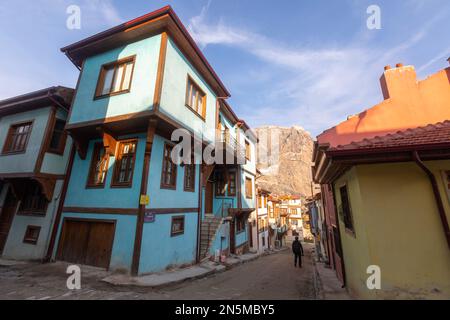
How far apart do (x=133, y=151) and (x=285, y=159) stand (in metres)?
92.7

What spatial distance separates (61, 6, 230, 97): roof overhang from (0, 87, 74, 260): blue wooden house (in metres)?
2.22

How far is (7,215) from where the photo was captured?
10203mm

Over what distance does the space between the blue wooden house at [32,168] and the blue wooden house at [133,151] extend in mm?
721

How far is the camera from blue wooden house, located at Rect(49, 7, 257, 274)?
767 cm

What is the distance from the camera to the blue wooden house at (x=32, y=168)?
8.94 meters

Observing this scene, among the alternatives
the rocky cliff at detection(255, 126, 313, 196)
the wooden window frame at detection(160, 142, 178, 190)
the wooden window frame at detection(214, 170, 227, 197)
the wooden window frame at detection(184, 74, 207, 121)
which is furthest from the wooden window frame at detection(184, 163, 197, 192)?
the rocky cliff at detection(255, 126, 313, 196)

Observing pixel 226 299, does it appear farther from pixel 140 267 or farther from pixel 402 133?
pixel 402 133

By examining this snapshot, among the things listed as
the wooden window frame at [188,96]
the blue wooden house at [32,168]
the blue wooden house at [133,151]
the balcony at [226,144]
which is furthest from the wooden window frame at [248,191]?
the blue wooden house at [32,168]

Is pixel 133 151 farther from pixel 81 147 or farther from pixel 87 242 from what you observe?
pixel 87 242

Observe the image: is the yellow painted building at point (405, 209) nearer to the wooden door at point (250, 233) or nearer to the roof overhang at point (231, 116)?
the roof overhang at point (231, 116)

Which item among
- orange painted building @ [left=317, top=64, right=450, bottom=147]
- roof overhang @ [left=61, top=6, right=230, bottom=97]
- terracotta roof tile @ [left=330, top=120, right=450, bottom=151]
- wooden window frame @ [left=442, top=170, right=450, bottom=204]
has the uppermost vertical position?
roof overhang @ [left=61, top=6, right=230, bottom=97]

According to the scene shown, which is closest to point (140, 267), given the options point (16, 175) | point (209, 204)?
point (16, 175)

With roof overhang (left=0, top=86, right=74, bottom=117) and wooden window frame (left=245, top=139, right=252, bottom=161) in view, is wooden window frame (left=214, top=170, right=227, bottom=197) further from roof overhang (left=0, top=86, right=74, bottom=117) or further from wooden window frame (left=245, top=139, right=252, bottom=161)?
roof overhang (left=0, top=86, right=74, bottom=117)
